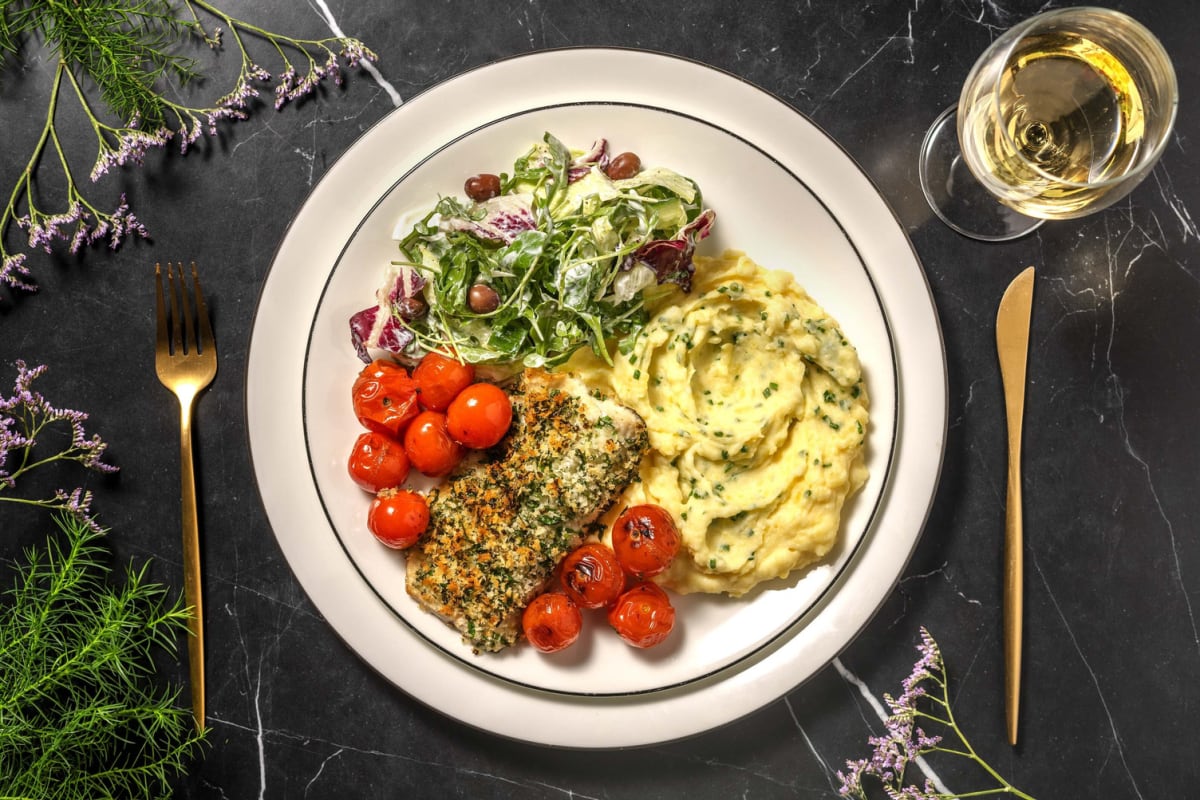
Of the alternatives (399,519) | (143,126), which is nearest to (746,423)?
(399,519)

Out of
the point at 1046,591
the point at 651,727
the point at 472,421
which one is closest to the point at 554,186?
the point at 472,421

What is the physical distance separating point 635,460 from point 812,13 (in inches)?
91.1

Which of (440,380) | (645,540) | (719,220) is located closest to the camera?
(645,540)

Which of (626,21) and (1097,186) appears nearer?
→ (1097,186)

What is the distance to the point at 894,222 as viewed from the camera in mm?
3568

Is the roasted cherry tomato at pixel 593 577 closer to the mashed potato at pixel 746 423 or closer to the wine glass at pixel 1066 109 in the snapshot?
the mashed potato at pixel 746 423

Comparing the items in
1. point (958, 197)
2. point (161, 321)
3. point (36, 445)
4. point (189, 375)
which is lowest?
point (36, 445)

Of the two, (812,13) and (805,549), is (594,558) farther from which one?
(812,13)

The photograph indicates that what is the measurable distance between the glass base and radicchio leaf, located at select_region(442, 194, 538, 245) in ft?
6.15

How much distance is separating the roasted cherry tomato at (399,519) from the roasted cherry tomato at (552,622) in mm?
570

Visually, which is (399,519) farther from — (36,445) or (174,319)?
(36,445)

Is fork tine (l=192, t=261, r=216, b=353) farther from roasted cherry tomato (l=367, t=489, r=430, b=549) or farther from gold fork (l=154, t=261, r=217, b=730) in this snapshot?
roasted cherry tomato (l=367, t=489, r=430, b=549)

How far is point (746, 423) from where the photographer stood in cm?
348

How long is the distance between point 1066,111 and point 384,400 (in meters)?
3.00
